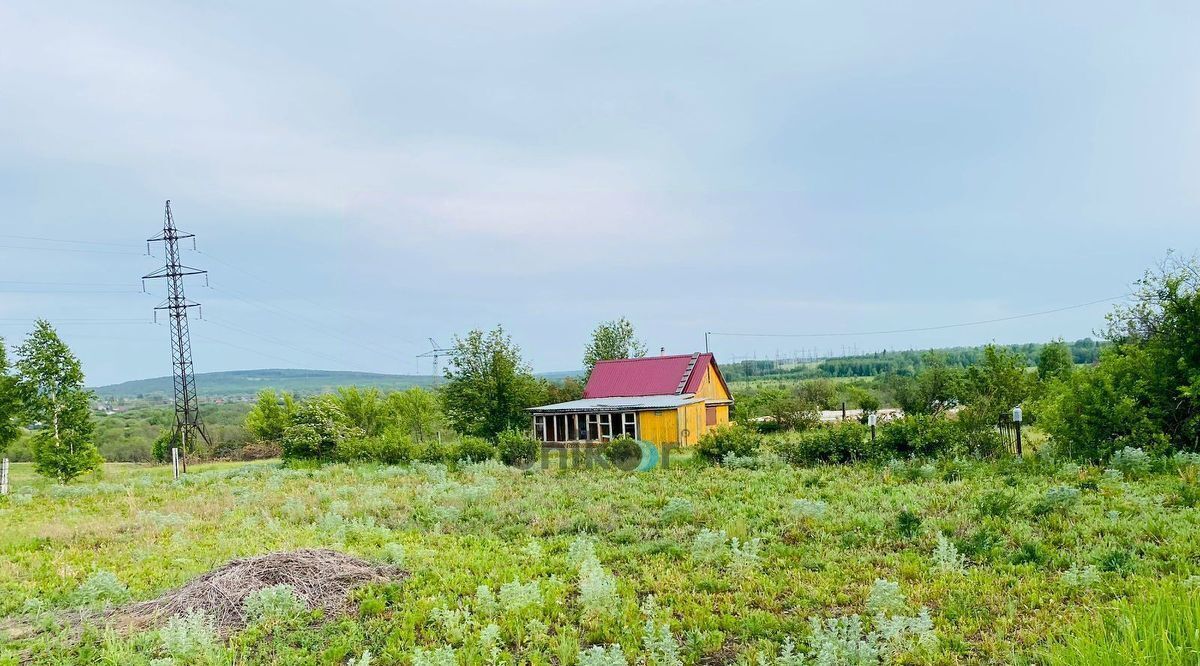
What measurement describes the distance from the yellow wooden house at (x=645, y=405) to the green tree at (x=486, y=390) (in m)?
2.41

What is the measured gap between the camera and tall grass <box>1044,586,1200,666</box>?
3416 millimetres

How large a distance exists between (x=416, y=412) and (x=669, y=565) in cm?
4335

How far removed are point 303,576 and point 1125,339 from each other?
63.6 ft

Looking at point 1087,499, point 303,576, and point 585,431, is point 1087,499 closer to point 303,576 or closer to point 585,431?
point 303,576

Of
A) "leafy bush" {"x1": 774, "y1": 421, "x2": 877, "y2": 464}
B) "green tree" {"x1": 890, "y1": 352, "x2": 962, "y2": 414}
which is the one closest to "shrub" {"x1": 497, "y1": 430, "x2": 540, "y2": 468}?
Answer: "leafy bush" {"x1": 774, "y1": 421, "x2": 877, "y2": 464}

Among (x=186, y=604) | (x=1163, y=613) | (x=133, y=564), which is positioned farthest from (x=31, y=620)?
(x=1163, y=613)

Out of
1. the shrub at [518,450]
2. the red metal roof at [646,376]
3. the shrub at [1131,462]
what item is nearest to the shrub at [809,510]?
the shrub at [1131,462]

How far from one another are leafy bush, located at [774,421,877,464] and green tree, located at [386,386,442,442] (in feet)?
114

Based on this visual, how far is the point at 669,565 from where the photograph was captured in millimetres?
8195

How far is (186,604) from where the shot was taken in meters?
6.94

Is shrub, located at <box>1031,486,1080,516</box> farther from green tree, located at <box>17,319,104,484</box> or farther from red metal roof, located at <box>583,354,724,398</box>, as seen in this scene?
green tree, located at <box>17,319,104,484</box>

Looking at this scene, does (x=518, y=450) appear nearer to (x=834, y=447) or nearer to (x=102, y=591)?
(x=834, y=447)

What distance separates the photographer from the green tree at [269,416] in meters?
46.4

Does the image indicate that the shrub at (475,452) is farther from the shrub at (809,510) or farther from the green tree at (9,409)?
the green tree at (9,409)
